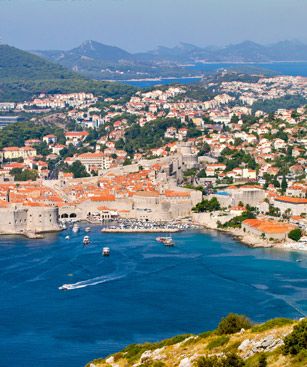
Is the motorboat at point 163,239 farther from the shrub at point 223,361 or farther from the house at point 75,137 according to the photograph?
the house at point 75,137

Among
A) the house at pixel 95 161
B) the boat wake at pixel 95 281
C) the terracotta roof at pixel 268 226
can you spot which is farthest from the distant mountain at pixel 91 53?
the boat wake at pixel 95 281

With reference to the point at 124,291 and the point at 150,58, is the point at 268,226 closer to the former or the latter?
the point at 124,291

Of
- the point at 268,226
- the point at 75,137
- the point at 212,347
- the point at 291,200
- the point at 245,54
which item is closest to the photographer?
the point at 212,347

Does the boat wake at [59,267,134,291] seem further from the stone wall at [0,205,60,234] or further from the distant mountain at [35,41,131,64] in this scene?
the distant mountain at [35,41,131,64]

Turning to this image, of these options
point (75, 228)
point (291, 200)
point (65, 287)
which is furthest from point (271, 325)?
point (291, 200)

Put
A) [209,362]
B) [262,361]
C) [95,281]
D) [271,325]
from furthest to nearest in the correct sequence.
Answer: [95,281], [271,325], [209,362], [262,361]

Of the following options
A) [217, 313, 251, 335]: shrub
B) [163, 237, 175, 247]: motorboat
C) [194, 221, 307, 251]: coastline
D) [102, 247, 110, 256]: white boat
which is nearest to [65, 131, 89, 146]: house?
[194, 221, 307, 251]: coastline
